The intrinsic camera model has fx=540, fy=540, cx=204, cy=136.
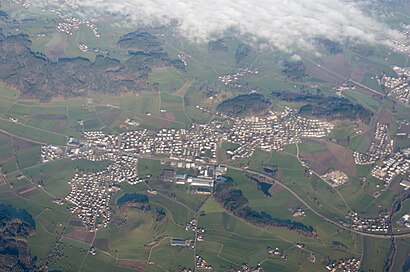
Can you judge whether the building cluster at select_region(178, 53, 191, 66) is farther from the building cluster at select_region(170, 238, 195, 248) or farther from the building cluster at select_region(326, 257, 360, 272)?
the building cluster at select_region(326, 257, 360, 272)

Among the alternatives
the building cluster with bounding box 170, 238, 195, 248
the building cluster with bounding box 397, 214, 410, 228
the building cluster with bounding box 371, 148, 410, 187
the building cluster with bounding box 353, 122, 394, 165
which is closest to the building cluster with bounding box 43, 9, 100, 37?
the building cluster with bounding box 353, 122, 394, 165

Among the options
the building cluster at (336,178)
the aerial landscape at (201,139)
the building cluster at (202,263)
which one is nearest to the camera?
the building cluster at (202,263)

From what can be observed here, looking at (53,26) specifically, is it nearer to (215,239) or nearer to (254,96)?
(254,96)

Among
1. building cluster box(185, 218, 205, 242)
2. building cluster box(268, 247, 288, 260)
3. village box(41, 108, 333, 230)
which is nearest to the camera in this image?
building cluster box(268, 247, 288, 260)

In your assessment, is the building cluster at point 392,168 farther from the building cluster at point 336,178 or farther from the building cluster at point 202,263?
the building cluster at point 202,263

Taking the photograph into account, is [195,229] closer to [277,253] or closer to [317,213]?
[277,253]

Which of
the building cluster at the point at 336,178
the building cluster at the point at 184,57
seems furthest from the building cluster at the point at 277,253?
the building cluster at the point at 184,57

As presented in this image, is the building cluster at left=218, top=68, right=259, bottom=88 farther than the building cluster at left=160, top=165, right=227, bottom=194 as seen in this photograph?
Yes
